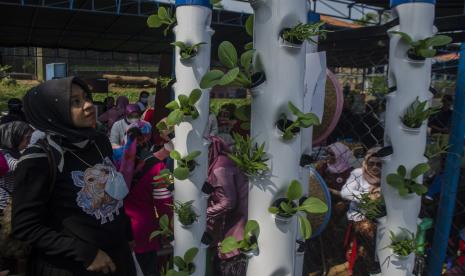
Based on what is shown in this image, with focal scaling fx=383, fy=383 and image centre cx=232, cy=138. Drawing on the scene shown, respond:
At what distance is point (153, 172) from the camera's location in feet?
8.32

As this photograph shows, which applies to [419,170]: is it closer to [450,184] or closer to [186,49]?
[450,184]

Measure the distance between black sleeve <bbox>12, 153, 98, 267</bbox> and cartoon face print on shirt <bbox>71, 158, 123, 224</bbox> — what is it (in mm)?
129

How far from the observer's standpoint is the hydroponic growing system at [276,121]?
33.0 inches

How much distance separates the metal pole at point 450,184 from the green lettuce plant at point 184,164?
0.95 meters

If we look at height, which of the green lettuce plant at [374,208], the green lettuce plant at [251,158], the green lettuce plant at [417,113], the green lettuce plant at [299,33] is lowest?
the green lettuce plant at [374,208]

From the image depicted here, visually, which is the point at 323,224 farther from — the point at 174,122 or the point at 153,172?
the point at 153,172

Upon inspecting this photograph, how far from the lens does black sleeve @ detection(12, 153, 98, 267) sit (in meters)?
1.41

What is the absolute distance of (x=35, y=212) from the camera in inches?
56.0

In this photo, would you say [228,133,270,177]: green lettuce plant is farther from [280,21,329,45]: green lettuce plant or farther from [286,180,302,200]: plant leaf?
[280,21,329,45]: green lettuce plant

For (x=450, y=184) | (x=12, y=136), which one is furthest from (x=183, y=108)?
(x=12, y=136)

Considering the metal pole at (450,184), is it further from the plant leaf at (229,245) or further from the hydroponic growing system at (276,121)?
the plant leaf at (229,245)

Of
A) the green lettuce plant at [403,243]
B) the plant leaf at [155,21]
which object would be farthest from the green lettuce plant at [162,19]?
the green lettuce plant at [403,243]

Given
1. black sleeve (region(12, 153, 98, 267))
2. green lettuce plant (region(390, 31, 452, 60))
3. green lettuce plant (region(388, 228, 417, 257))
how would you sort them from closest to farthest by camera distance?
green lettuce plant (region(390, 31, 452, 60))
green lettuce plant (region(388, 228, 417, 257))
black sleeve (region(12, 153, 98, 267))

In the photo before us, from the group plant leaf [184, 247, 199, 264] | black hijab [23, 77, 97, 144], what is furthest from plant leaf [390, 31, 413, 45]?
black hijab [23, 77, 97, 144]
